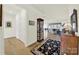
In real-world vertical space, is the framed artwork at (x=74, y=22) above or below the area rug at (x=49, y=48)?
above

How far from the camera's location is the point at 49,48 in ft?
4.31

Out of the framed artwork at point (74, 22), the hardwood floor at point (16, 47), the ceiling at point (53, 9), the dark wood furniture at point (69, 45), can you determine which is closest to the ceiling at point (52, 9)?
the ceiling at point (53, 9)

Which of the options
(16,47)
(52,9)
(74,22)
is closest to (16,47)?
(16,47)

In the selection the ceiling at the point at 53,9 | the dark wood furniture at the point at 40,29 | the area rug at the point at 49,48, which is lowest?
the area rug at the point at 49,48

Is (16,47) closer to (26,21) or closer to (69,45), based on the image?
(26,21)

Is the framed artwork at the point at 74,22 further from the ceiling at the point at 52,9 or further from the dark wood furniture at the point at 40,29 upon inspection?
the dark wood furniture at the point at 40,29

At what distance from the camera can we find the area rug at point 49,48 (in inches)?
50.8

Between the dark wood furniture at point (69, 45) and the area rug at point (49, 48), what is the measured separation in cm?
6

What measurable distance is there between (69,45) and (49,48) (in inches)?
9.2

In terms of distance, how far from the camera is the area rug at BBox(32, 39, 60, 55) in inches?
50.8

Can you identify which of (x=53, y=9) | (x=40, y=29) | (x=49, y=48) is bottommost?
(x=49, y=48)

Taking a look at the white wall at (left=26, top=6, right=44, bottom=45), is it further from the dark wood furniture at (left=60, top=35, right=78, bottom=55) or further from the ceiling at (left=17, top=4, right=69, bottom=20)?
the dark wood furniture at (left=60, top=35, right=78, bottom=55)

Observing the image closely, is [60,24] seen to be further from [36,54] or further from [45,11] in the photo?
[36,54]
